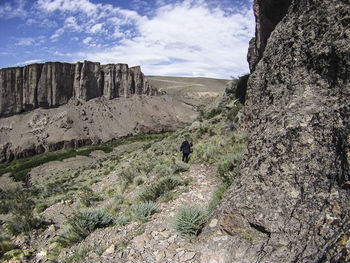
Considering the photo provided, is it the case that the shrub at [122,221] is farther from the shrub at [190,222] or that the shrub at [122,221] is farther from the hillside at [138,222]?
the shrub at [190,222]

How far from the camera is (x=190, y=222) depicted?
12.8ft

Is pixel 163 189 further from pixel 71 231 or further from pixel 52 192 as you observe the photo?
pixel 52 192

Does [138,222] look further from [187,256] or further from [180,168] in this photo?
[180,168]

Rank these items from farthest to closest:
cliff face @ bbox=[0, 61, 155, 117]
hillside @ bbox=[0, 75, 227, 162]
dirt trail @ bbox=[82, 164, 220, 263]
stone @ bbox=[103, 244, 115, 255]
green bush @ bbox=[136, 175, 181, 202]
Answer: cliff face @ bbox=[0, 61, 155, 117] < hillside @ bbox=[0, 75, 227, 162] < green bush @ bbox=[136, 175, 181, 202] < stone @ bbox=[103, 244, 115, 255] < dirt trail @ bbox=[82, 164, 220, 263]

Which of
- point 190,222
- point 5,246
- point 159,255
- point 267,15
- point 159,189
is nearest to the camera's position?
point 159,255

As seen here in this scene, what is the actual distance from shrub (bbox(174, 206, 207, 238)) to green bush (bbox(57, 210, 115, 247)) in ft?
8.07

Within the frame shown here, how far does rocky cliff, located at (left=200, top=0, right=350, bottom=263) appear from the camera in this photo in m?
2.34

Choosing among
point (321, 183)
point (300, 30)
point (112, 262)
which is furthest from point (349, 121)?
point (112, 262)

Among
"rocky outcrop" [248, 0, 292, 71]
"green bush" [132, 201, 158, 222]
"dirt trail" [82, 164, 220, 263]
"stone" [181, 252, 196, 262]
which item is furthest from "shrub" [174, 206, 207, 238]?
"rocky outcrop" [248, 0, 292, 71]

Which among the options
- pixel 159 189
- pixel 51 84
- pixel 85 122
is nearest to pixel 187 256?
pixel 159 189

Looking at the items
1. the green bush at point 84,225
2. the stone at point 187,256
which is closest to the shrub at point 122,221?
the green bush at point 84,225

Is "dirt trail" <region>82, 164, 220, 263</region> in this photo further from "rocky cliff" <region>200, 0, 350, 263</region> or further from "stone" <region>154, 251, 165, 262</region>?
"rocky cliff" <region>200, 0, 350, 263</region>

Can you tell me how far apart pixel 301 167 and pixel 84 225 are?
5028 millimetres

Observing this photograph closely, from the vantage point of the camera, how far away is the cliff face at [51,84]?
70562 millimetres
